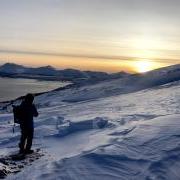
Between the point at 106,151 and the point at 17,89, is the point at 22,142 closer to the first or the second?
the point at 106,151

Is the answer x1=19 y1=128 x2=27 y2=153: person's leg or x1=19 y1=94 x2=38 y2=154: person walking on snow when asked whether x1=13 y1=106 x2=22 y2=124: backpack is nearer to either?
x1=19 y1=94 x2=38 y2=154: person walking on snow

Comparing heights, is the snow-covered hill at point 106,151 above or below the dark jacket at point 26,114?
below

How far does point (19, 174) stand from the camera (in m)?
9.20

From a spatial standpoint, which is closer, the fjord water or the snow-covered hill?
the snow-covered hill

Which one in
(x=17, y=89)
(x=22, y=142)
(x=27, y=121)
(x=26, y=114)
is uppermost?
(x=26, y=114)

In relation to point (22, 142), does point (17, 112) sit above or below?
above

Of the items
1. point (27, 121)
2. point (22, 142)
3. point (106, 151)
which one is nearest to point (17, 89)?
point (27, 121)

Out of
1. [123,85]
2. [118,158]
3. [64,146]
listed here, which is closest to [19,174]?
[118,158]

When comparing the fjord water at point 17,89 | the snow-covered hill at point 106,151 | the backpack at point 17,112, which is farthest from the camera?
the fjord water at point 17,89

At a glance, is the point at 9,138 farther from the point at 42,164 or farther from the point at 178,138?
the point at 178,138

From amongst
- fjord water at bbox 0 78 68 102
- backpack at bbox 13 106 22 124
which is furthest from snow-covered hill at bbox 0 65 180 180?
fjord water at bbox 0 78 68 102

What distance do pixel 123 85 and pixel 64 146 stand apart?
2294 cm

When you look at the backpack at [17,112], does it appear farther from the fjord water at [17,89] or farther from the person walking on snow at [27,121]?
the fjord water at [17,89]

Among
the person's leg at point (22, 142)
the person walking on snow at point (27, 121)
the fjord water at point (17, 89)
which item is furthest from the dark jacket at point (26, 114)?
the fjord water at point (17, 89)
